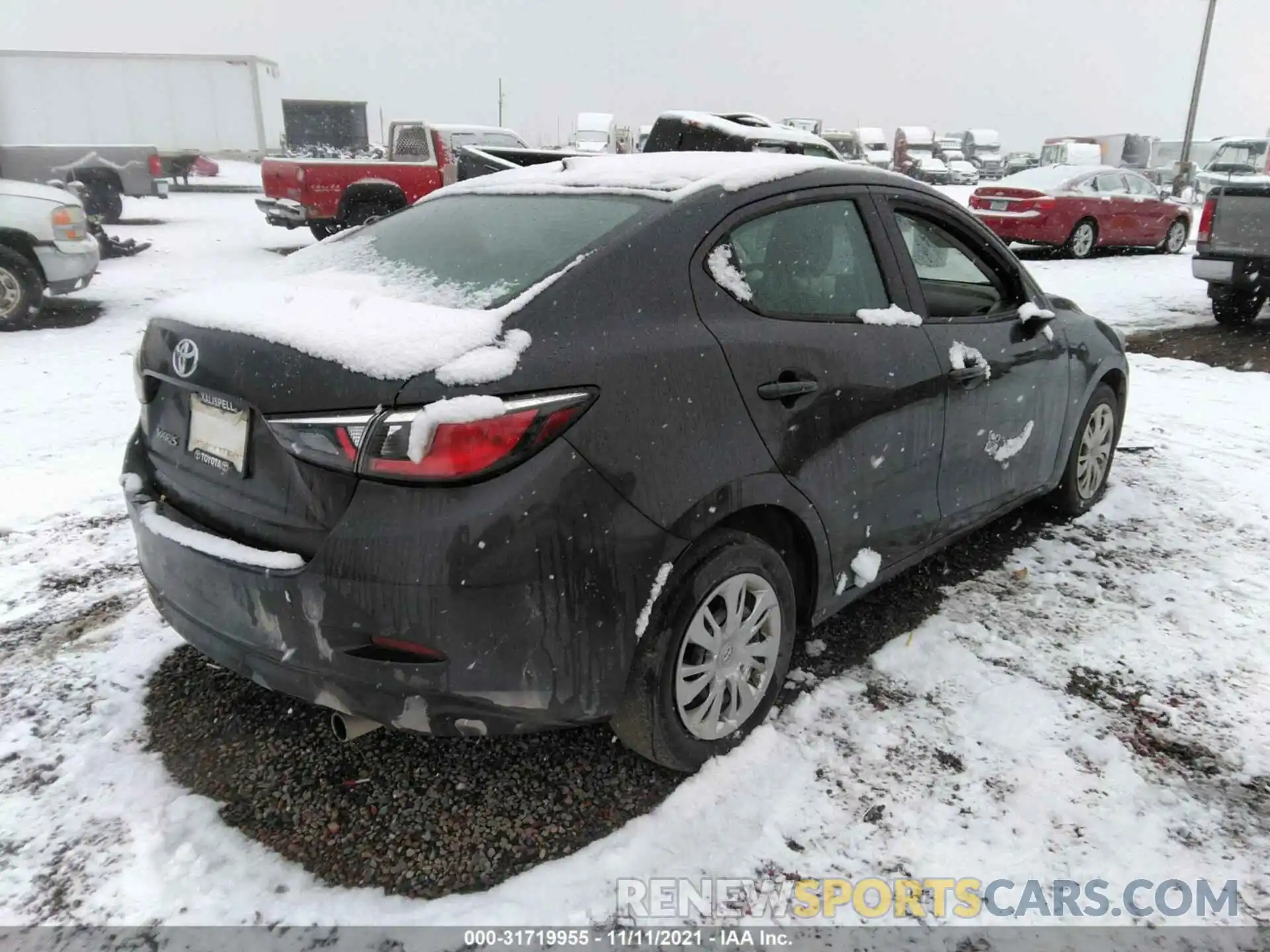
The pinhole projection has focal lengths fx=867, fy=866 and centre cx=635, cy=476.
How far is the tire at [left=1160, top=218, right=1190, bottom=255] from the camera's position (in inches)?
632

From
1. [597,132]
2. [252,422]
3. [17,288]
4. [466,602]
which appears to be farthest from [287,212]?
[597,132]

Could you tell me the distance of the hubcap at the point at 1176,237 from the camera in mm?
16094

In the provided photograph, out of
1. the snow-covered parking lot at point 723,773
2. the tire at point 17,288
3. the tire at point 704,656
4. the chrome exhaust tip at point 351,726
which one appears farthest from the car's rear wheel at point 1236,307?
the tire at point 17,288

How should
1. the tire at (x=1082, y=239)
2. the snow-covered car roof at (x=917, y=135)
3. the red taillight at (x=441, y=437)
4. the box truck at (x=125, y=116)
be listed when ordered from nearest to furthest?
the red taillight at (x=441, y=437)
the tire at (x=1082, y=239)
the box truck at (x=125, y=116)
the snow-covered car roof at (x=917, y=135)

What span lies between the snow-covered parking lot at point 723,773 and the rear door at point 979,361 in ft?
1.72

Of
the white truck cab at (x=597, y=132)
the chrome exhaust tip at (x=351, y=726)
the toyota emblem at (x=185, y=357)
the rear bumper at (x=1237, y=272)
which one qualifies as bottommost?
the chrome exhaust tip at (x=351, y=726)

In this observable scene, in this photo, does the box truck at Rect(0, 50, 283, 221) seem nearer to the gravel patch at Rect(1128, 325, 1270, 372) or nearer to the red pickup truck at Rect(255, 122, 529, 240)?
the red pickup truck at Rect(255, 122, 529, 240)

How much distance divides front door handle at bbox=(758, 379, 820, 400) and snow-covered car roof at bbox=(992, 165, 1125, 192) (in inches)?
560

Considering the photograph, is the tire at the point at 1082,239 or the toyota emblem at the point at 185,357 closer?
the toyota emblem at the point at 185,357

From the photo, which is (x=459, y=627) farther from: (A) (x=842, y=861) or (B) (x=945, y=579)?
(B) (x=945, y=579)

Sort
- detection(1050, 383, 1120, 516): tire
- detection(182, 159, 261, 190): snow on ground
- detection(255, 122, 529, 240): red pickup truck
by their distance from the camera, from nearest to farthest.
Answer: detection(1050, 383, 1120, 516): tire < detection(255, 122, 529, 240): red pickup truck < detection(182, 159, 261, 190): snow on ground

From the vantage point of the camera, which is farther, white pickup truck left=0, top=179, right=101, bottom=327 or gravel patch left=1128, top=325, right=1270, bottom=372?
white pickup truck left=0, top=179, right=101, bottom=327

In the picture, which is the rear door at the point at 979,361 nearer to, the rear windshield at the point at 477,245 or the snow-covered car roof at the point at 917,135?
the rear windshield at the point at 477,245

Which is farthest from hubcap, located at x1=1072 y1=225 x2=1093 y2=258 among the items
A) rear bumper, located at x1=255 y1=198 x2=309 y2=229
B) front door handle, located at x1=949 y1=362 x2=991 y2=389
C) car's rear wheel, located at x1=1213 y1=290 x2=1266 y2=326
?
front door handle, located at x1=949 y1=362 x2=991 y2=389
